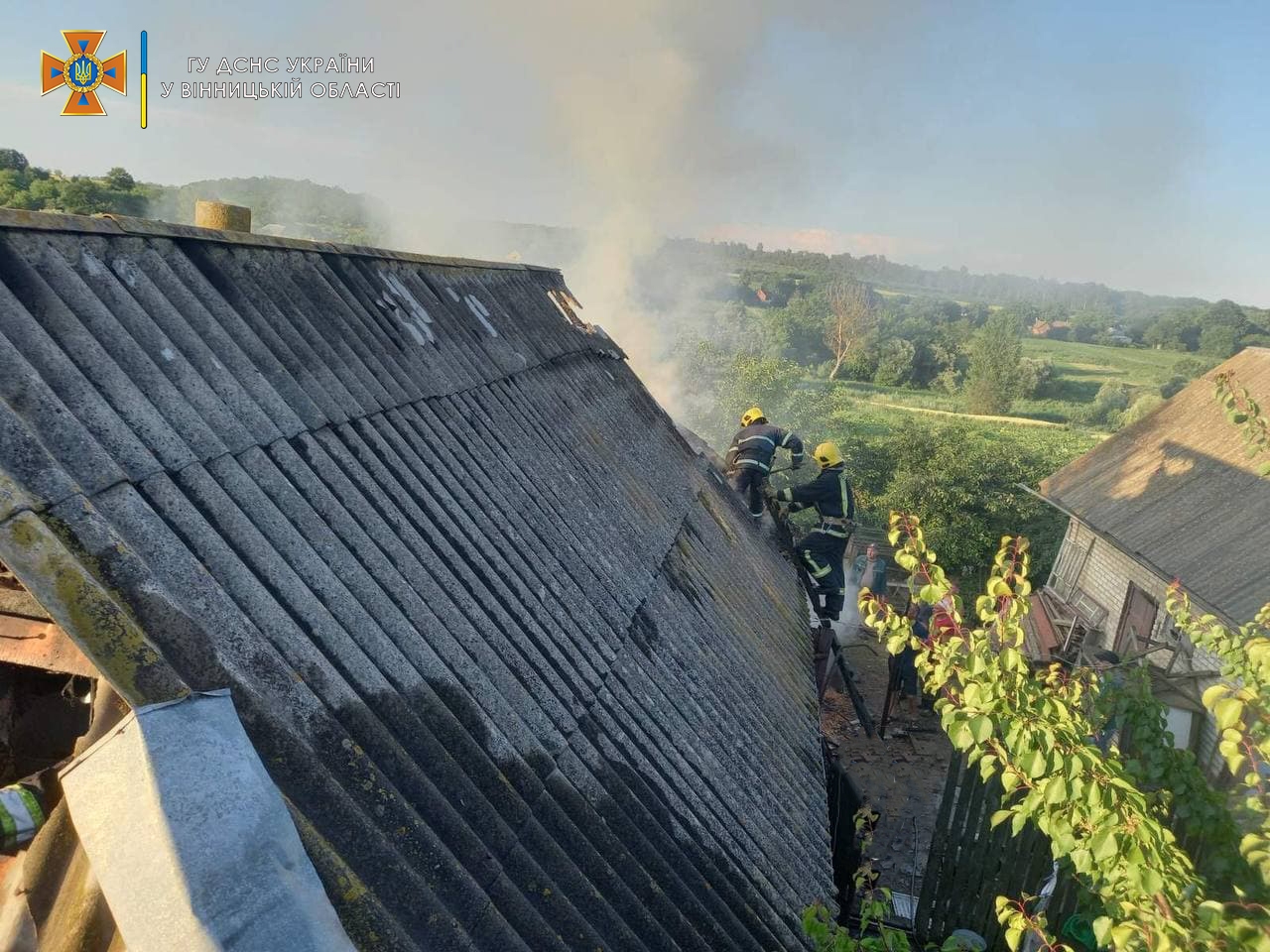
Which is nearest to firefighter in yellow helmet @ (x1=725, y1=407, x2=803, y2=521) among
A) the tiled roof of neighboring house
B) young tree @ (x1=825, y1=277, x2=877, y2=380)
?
the tiled roof of neighboring house

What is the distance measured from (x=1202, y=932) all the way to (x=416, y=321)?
502 cm

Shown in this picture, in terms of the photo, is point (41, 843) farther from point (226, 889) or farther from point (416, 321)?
point (416, 321)

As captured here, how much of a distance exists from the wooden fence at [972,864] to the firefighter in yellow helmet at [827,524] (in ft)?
11.2

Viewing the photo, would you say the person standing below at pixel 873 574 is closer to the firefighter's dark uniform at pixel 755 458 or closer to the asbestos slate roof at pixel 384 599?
the firefighter's dark uniform at pixel 755 458

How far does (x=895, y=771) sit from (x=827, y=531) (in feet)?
12.9

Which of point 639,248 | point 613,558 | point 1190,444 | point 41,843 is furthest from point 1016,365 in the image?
point 41,843

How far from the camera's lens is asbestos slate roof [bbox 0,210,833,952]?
226 centimetres

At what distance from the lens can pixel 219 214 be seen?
4949 mm

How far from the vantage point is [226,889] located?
1.72 meters

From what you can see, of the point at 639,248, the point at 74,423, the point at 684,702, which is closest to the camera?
the point at 74,423

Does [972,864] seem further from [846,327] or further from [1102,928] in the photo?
[846,327]

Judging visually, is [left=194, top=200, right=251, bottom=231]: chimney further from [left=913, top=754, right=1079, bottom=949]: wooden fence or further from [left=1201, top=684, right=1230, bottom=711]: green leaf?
[left=913, top=754, right=1079, bottom=949]: wooden fence

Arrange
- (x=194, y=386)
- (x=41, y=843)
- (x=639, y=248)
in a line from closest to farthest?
(x=41, y=843), (x=194, y=386), (x=639, y=248)

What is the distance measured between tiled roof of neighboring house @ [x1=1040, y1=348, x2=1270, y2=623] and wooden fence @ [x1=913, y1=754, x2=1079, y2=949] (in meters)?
4.99
